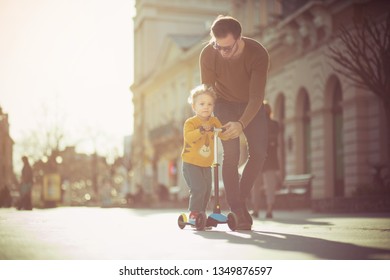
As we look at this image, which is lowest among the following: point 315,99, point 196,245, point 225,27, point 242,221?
point 196,245

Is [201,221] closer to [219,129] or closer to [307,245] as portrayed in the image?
[219,129]

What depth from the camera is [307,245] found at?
4703 millimetres

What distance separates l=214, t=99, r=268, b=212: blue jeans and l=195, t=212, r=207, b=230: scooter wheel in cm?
25

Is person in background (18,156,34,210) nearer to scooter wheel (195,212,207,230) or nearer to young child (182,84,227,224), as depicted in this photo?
young child (182,84,227,224)

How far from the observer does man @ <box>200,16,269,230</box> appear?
18.8ft

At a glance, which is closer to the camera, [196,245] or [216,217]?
[196,245]

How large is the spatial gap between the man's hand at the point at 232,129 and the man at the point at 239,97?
17cm

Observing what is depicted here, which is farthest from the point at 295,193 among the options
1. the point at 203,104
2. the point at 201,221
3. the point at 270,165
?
the point at 203,104

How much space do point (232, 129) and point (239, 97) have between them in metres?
0.45

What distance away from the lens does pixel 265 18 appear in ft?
77.6

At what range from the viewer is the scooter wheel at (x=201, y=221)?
5758 mm

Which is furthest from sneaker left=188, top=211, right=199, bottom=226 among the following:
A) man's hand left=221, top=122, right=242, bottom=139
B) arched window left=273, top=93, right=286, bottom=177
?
arched window left=273, top=93, right=286, bottom=177

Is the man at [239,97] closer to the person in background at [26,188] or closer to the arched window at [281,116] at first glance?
the person in background at [26,188]

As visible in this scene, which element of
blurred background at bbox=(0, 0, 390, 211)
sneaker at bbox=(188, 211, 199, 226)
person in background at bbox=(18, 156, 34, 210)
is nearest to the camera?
sneaker at bbox=(188, 211, 199, 226)
